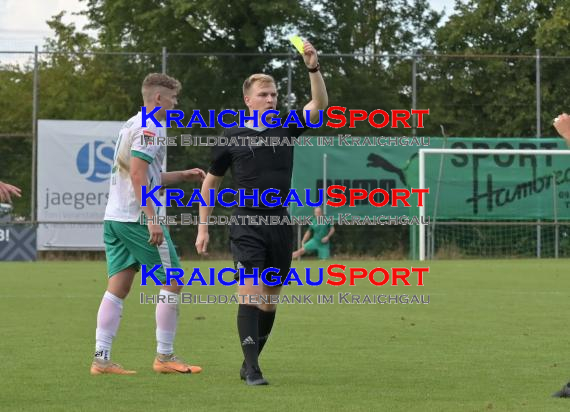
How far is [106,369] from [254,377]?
117cm

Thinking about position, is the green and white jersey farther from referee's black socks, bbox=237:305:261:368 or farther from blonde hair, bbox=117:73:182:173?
referee's black socks, bbox=237:305:261:368

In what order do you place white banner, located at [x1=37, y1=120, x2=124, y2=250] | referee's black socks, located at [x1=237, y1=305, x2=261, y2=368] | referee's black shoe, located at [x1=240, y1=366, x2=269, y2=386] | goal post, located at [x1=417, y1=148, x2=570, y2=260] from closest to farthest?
referee's black shoe, located at [x1=240, y1=366, x2=269, y2=386], referee's black socks, located at [x1=237, y1=305, x2=261, y2=368], white banner, located at [x1=37, y1=120, x2=124, y2=250], goal post, located at [x1=417, y1=148, x2=570, y2=260]

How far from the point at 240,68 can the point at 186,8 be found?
14.0 feet

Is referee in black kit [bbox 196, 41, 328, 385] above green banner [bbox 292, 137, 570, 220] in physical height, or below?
below

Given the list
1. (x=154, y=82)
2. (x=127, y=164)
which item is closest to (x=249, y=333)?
(x=127, y=164)

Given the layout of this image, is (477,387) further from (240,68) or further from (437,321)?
(240,68)

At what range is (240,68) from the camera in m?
32.2

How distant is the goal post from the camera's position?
30.1m

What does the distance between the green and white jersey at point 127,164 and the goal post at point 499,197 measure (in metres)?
21.8

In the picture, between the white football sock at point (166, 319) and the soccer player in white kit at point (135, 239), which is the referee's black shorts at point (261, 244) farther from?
the white football sock at point (166, 319)

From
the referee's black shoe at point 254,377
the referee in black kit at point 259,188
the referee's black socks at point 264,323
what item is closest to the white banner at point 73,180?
the referee's black socks at point 264,323

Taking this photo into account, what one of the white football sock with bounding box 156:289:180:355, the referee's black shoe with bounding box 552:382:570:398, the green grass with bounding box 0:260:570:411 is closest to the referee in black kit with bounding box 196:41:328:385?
the green grass with bounding box 0:260:570:411

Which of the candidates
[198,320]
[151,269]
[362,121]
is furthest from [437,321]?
[362,121]

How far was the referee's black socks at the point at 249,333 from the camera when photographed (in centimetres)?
778
